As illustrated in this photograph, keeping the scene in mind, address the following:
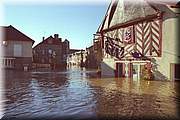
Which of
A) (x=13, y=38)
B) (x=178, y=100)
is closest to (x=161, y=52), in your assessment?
(x=178, y=100)

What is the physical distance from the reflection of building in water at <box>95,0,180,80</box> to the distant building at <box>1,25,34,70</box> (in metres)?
12.4

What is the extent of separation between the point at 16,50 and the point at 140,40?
1846cm

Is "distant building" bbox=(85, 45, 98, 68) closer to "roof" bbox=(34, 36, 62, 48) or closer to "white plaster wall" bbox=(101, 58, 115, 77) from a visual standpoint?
"roof" bbox=(34, 36, 62, 48)

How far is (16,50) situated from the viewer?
3347 centimetres

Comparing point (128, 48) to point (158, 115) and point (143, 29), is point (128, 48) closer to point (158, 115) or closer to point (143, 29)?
point (143, 29)

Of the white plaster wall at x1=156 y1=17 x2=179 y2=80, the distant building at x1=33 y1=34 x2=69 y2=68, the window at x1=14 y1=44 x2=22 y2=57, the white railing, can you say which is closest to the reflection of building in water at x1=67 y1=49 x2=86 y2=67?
the distant building at x1=33 y1=34 x2=69 y2=68

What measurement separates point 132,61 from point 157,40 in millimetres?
2753

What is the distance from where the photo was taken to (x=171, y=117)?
22.7 feet

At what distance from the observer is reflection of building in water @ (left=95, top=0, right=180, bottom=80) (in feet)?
54.3

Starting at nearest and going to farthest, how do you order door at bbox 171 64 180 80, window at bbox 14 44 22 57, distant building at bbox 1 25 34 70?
door at bbox 171 64 180 80 → distant building at bbox 1 25 34 70 → window at bbox 14 44 22 57

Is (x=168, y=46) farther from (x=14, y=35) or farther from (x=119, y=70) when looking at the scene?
(x=14, y=35)

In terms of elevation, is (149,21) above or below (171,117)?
above

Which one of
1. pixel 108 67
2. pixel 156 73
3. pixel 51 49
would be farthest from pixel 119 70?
pixel 51 49

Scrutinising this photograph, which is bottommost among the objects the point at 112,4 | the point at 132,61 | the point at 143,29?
the point at 132,61
